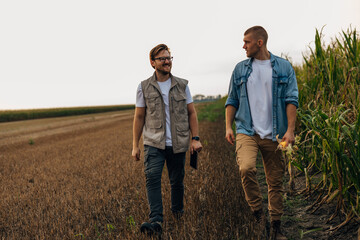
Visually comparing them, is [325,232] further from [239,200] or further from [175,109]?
[175,109]

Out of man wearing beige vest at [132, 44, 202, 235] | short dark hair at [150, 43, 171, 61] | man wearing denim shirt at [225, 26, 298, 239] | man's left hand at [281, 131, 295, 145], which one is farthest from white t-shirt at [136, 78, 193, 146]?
man's left hand at [281, 131, 295, 145]

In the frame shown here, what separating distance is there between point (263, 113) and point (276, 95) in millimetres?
215

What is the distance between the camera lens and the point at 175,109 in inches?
118

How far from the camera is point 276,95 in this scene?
2.73 meters

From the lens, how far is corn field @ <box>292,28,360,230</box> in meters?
2.56

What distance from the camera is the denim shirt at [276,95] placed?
2715mm

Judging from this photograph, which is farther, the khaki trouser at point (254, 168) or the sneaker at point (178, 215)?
the sneaker at point (178, 215)

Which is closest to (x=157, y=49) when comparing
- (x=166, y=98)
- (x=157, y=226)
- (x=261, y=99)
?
(x=166, y=98)

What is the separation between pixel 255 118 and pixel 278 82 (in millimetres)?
414

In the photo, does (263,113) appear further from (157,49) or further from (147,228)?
(147,228)

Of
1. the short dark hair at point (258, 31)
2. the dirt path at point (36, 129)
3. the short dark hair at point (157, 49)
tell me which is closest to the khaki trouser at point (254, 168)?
the short dark hair at point (258, 31)

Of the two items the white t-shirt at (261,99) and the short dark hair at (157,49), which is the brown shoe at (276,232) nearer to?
the white t-shirt at (261,99)

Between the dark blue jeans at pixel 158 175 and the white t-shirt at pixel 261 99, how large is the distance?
88cm

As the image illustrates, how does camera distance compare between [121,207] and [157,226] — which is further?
[121,207]
